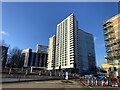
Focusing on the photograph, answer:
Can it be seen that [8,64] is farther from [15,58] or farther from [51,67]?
[51,67]

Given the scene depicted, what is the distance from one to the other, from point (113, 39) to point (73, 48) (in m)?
51.5

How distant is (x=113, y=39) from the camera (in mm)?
49156

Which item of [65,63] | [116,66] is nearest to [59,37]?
[65,63]

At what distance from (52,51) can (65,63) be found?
25.8m

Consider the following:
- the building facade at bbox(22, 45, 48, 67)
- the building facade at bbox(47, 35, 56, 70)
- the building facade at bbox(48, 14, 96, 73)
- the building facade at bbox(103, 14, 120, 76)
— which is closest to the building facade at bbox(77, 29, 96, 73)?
the building facade at bbox(48, 14, 96, 73)

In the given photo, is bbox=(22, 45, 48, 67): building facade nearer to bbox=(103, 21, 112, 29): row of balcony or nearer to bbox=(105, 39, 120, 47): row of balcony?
bbox=(103, 21, 112, 29): row of balcony

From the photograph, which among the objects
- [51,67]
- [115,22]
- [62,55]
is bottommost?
[51,67]

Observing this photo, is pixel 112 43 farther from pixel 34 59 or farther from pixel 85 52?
pixel 34 59

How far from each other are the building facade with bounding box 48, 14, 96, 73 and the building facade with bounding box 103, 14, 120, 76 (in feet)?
140

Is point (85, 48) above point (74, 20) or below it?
below

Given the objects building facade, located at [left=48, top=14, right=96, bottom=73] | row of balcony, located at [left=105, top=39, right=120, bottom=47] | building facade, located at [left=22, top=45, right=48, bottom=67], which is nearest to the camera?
row of balcony, located at [left=105, top=39, right=120, bottom=47]

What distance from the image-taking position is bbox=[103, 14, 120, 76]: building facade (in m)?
44.8

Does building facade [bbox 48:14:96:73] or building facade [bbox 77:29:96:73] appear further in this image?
building facade [bbox 77:29:96:73]

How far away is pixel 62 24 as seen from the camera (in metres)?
118
